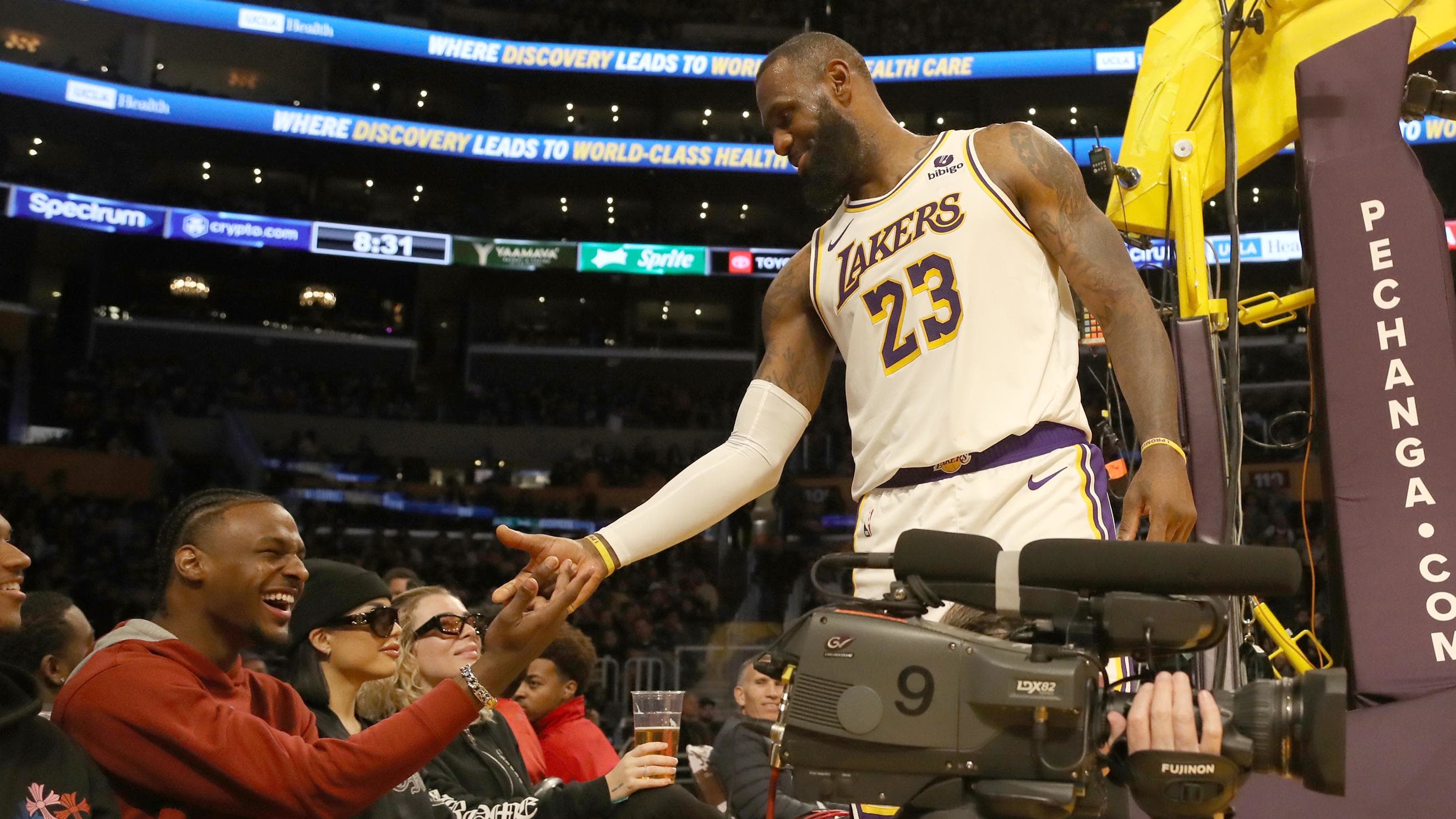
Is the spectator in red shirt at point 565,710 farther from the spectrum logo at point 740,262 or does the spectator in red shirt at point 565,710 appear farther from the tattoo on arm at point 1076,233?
the spectrum logo at point 740,262

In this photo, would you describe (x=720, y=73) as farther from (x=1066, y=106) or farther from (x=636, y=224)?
(x=1066, y=106)

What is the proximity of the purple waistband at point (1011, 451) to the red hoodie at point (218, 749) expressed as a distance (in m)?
0.97

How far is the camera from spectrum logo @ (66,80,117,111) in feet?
67.1

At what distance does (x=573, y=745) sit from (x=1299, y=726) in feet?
12.5

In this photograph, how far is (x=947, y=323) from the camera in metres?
2.39

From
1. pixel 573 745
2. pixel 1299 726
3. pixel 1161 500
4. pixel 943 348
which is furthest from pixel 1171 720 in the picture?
pixel 573 745

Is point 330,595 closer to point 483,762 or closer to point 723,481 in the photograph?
point 483,762

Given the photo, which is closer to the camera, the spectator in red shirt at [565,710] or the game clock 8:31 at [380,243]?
the spectator in red shirt at [565,710]

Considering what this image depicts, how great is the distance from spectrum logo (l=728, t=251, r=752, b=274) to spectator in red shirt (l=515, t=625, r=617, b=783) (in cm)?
1835

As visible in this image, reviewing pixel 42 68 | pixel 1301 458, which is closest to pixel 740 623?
pixel 1301 458

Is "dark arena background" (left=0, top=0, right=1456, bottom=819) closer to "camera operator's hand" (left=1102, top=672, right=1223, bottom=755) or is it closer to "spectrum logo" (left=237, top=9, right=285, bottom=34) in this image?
"spectrum logo" (left=237, top=9, right=285, bottom=34)

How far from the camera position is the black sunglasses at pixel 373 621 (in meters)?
3.63

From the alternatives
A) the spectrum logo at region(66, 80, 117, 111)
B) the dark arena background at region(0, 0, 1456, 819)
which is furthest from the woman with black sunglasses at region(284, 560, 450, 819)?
the spectrum logo at region(66, 80, 117, 111)

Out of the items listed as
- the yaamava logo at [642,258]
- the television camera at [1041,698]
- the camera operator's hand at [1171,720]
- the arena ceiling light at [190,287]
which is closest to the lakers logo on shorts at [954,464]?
the television camera at [1041,698]
